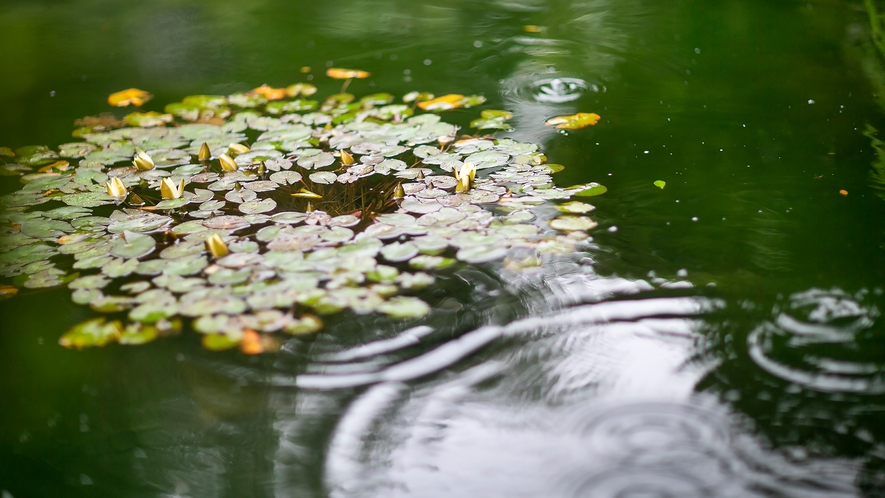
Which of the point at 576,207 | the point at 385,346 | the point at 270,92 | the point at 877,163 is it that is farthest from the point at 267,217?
the point at 877,163

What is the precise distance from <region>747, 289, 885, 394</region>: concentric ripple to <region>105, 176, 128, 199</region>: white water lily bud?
5.02 ft

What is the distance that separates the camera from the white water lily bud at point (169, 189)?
1719mm

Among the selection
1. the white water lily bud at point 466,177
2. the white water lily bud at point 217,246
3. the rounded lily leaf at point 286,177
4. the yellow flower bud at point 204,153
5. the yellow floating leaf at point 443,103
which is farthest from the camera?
the yellow floating leaf at point 443,103

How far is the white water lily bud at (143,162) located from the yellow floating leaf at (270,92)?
646 millimetres

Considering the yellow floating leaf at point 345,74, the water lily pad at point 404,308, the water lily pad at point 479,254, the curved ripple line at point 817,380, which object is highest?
the yellow floating leaf at point 345,74

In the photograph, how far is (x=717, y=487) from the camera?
985 millimetres

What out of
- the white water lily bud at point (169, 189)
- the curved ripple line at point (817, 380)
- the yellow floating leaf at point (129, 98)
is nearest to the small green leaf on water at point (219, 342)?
the white water lily bud at point (169, 189)

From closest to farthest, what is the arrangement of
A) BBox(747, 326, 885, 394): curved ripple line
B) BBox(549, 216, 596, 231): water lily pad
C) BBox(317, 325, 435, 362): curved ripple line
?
BBox(747, 326, 885, 394): curved ripple line
BBox(317, 325, 435, 362): curved ripple line
BBox(549, 216, 596, 231): water lily pad

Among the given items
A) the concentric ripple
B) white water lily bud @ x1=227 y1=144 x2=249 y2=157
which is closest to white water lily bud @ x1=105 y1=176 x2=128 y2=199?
white water lily bud @ x1=227 y1=144 x2=249 y2=157

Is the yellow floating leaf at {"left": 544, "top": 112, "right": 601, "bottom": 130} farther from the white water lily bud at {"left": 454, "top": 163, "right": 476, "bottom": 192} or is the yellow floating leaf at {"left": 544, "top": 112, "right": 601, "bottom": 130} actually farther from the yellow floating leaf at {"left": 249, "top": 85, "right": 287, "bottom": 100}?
the yellow floating leaf at {"left": 249, "top": 85, "right": 287, "bottom": 100}

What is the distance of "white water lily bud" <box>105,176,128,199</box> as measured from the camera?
5.74ft

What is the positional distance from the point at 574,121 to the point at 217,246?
1.19m

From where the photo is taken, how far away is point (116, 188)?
175 cm

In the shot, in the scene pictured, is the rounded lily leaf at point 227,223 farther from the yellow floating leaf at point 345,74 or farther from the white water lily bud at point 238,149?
the yellow floating leaf at point 345,74
